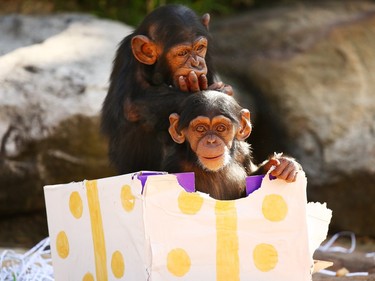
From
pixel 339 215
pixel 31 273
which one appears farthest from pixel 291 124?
pixel 31 273

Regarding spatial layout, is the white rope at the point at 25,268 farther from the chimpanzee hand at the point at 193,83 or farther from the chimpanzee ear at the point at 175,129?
the chimpanzee hand at the point at 193,83

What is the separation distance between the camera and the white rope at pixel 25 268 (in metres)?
4.25

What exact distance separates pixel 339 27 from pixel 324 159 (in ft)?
4.80

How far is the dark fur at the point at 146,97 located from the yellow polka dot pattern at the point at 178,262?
4.16ft

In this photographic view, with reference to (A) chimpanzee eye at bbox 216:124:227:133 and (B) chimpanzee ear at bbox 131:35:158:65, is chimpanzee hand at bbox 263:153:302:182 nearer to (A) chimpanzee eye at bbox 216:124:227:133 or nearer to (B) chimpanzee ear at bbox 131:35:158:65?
(A) chimpanzee eye at bbox 216:124:227:133

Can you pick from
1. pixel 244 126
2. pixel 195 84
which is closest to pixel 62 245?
pixel 244 126

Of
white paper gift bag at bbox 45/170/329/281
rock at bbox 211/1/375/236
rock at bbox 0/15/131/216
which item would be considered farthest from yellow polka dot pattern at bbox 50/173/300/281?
rock at bbox 211/1/375/236

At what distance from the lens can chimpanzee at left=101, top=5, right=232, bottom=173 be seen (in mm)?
4230

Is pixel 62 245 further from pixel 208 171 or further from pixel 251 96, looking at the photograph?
pixel 251 96

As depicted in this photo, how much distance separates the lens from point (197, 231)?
303 centimetres

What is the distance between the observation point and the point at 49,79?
6.01 m

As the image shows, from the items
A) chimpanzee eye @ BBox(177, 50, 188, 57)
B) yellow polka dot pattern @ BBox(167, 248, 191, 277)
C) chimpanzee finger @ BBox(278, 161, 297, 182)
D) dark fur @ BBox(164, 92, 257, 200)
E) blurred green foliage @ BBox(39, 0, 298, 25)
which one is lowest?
yellow polka dot pattern @ BBox(167, 248, 191, 277)

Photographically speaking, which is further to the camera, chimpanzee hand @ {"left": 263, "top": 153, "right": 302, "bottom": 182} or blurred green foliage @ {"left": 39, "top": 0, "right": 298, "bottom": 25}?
blurred green foliage @ {"left": 39, "top": 0, "right": 298, "bottom": 25}

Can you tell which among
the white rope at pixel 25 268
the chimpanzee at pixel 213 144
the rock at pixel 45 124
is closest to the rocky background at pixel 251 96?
the rock at pixel 45 124
